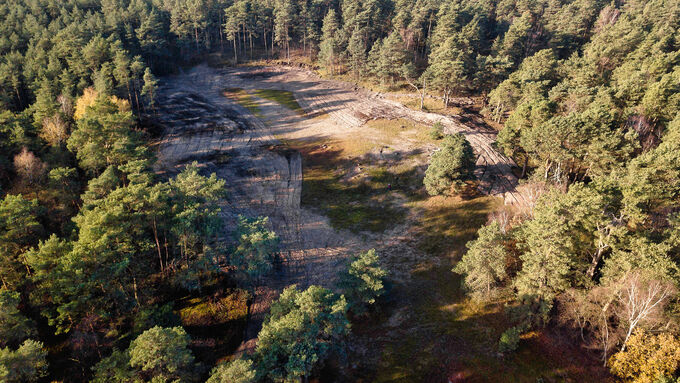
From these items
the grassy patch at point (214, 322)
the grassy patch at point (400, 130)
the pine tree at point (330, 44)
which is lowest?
the grassy patch at point (214, 322)

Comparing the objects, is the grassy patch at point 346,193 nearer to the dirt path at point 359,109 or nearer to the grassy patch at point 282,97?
the dirt path at point 359,109

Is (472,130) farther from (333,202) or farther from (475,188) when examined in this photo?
(333,202)

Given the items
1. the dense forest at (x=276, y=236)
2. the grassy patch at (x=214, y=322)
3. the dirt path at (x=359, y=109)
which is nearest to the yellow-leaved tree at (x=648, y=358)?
the dense forest at (x=276, y=236)

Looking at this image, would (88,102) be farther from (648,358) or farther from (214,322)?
(648,358)

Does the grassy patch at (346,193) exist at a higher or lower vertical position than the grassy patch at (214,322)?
higher

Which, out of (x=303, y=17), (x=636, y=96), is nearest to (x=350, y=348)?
(x=636, y=96)

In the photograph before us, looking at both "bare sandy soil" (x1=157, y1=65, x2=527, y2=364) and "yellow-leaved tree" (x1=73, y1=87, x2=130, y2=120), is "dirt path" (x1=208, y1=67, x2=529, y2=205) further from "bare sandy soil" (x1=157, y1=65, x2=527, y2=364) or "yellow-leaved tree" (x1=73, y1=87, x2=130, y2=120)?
"yellow-leaved tree" (x1=73, y1=87, x2=130, y2=120)

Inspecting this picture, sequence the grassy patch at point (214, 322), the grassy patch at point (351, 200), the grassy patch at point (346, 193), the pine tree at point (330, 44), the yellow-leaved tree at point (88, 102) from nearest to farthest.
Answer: the grassy patch at point (214, 322) → the grassy patch at point (351, 200) → the grassy patch at point (346, 193) → the yellow-leaved tree at point (88, 102) → the pine tree at point (330, 44)
